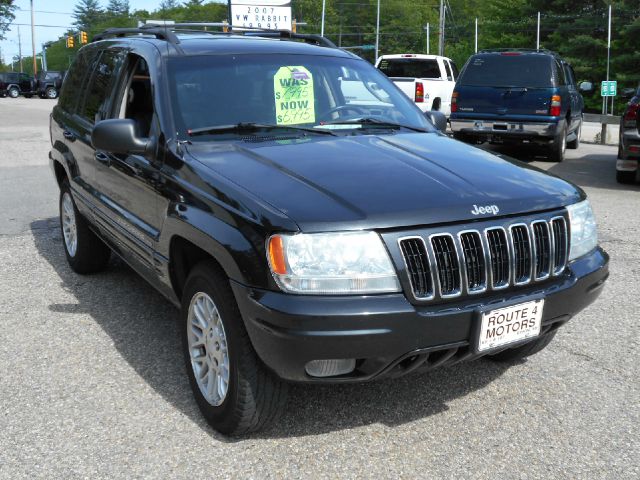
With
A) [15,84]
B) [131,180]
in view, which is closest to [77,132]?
[131,180]

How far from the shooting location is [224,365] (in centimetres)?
325

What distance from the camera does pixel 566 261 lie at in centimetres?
337

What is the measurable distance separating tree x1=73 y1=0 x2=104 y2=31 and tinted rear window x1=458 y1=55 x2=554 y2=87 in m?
136

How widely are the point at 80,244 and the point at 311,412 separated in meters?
2.85

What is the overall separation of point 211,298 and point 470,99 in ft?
34.6

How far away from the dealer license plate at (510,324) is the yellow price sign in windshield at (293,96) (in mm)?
1665

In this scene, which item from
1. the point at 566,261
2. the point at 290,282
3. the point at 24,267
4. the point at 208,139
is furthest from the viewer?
the point at 24,267

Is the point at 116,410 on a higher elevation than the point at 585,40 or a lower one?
lower

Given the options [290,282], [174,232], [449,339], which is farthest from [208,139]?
[449,339]

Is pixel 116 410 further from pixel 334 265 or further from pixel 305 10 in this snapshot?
pixel 305 10

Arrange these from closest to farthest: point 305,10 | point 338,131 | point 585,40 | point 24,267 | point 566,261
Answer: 1. point 566,261
2. point 338,131
3. point 24,267
4. point 585,40
5. point 305,10

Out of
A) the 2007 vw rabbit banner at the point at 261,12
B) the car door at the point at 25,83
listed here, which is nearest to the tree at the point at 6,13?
the car door at the point at 25,83

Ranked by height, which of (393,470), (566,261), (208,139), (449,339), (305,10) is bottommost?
(393,470)

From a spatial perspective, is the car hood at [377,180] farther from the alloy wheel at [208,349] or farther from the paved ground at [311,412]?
the paved ground at [311,412]
